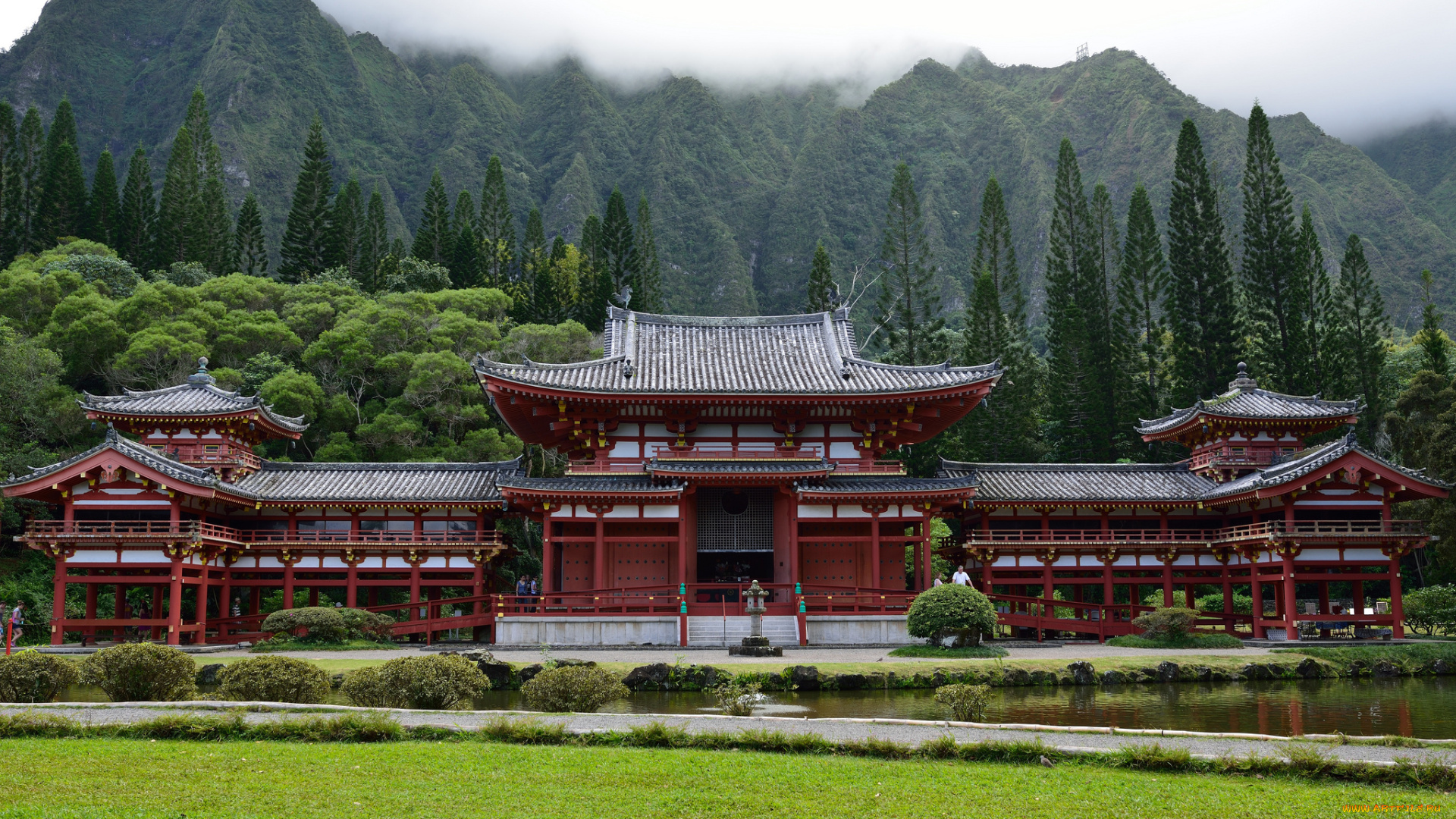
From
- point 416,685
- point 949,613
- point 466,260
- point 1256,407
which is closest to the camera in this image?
point 416,685

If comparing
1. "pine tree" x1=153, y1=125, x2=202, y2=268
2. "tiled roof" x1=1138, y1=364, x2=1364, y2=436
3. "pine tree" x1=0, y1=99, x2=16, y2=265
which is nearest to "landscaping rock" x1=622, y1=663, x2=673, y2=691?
"tiled roof" x1=1138, y1=364, x2=1364, y2=436

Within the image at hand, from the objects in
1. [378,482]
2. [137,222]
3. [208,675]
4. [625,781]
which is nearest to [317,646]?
[378,482]

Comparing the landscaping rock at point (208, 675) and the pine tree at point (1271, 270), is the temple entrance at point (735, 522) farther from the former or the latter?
the pine tree at point (1271, 270)

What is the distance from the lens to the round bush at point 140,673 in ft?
43.5

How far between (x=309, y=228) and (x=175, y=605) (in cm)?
3974

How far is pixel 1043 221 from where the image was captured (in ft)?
346

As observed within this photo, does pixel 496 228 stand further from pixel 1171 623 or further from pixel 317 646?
pixel 1171 623

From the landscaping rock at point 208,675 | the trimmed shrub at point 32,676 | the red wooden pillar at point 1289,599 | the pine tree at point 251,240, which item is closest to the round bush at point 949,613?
the red wooden pillar at point 1289,599

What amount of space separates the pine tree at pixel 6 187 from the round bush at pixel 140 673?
5043cm

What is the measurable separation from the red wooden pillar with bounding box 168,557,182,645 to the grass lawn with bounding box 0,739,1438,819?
15800mm

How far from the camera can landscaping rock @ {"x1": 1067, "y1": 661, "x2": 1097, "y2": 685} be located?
1755 cm

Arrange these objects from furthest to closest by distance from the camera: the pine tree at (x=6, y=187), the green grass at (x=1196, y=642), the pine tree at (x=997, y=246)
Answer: the pine tree at (x=997, y=246)
the pine tree at (x=6, y=187)
the green grass at (x=1196, y=642)

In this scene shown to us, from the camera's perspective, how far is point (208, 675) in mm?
17000

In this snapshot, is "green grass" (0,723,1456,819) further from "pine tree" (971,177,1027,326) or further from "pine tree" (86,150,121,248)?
"pine tree" (86,150,121,248)
